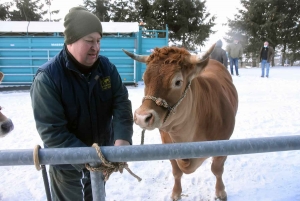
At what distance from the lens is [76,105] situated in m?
1.98

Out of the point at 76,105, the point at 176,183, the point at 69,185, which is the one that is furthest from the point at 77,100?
the point at 176,183

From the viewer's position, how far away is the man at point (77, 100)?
1.83 metres

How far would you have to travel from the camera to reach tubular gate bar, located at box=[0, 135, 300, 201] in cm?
124

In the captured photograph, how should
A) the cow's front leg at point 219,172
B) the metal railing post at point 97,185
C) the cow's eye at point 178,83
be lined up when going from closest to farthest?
the metal railing post at point 97,185
the cow's eye at point 178,83
the cow's front leg at point 219,172

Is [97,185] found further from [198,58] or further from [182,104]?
[198,58]

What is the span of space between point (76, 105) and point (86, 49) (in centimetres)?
43

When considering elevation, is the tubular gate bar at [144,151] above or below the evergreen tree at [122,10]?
below

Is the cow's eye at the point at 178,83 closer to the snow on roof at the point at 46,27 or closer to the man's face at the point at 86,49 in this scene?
the man's face at the point at 86,49

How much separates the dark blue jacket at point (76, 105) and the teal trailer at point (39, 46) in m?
9.31

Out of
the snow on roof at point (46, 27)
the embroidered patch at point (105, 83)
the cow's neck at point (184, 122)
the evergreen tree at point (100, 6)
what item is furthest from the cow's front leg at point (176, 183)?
the evergreen tree at point (100, 6)

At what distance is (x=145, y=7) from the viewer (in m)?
24.0

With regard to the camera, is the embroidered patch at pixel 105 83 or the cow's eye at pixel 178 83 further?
the cow's eye at pixel 178 83

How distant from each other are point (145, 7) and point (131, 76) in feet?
46.5

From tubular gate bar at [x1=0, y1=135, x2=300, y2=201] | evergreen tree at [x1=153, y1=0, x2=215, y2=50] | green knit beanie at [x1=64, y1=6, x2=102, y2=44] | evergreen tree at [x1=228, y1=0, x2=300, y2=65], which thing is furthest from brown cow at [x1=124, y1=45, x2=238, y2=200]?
evergreen tree at [x1=228, y1=0, x2=300, y2=65]
